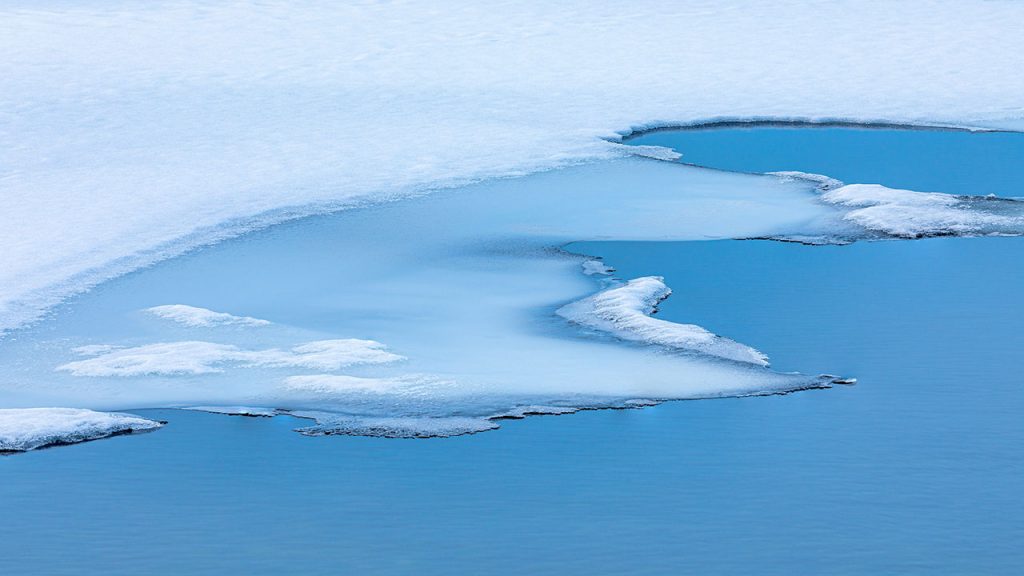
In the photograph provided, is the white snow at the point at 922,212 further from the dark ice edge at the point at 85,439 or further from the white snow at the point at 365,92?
the dark ice edge at the point at 85,439

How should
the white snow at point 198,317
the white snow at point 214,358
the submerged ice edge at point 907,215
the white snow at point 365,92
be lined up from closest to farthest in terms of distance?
1. the white snow at point 214,358
2. the white snow at point 198,317
3. the submerged ice edge at point 907,215
4. the white snow at point 365,92

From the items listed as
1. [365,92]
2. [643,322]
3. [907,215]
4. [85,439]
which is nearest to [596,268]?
[643,322]

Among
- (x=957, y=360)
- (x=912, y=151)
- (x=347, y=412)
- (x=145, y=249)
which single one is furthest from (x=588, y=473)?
(x=912, y=151)

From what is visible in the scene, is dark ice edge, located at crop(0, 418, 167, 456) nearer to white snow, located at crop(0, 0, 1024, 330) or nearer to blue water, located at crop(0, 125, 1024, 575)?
blue water, located at crop(0, 125, 1024, 575)

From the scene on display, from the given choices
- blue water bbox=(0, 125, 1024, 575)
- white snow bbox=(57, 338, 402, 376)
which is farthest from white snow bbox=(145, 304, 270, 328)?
blue water bbox=(0, 125, 1024, 575)

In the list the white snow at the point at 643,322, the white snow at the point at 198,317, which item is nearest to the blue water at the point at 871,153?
the white snow at the point at 643,322
